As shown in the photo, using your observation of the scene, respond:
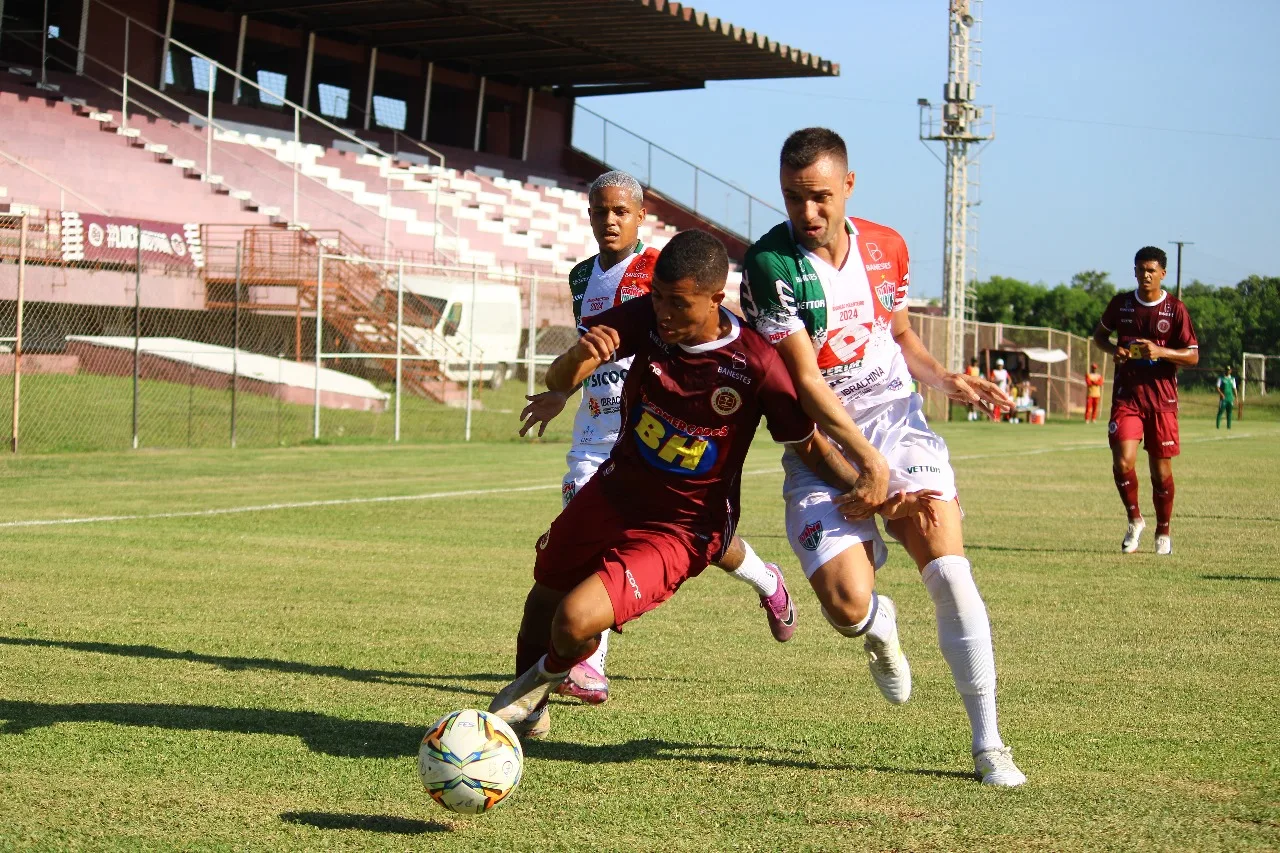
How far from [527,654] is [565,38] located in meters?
37.2

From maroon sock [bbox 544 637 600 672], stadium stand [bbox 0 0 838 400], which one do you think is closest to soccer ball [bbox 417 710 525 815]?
maroon sock [bbox 544 637 600 672]

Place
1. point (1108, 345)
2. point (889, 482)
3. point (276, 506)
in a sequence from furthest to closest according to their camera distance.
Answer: point (276, 506) < point (1108, 345) < point (889, 482)

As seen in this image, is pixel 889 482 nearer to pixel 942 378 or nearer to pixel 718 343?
pixel 942 378

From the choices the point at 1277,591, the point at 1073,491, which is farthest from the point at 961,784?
the point at 1073,491

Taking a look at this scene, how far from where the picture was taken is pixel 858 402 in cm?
533

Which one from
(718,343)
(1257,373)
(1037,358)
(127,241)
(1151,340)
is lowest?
(718,343)

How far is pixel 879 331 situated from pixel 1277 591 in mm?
5447

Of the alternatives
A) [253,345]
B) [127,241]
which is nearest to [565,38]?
[253,345]

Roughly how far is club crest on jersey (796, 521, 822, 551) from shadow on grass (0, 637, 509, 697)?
174cm

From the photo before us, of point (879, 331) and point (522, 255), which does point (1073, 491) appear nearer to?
point (879, 331)

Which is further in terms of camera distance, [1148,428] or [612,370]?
[1148,428]

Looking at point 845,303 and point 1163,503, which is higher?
point 845,303

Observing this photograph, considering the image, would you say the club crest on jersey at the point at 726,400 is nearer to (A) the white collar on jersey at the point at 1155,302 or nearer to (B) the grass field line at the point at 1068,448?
(A) the white collar on jersey at the point at 1155,302

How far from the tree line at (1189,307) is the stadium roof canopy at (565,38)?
30304 mm
